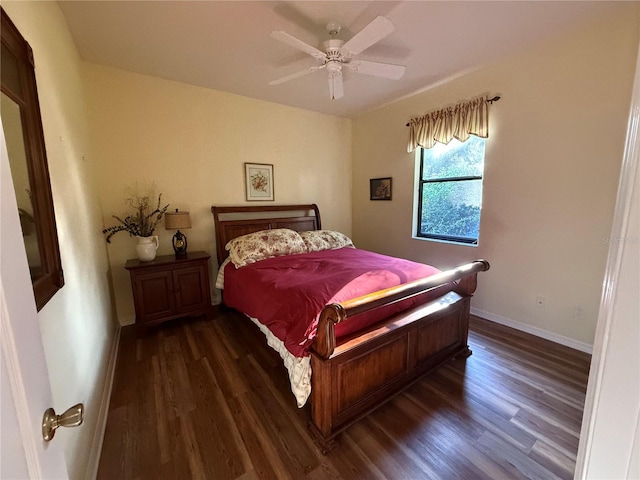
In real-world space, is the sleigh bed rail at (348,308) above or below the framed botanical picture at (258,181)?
below

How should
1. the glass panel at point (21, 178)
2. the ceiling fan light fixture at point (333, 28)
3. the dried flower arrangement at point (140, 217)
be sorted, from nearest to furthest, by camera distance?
1. the glass panel at point (21, 178)
2. the ceiling fan light fixture at point (333, 28)
3. the dried flower arrangement at point (140, 217)

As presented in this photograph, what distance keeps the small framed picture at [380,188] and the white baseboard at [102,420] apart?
3591 mm

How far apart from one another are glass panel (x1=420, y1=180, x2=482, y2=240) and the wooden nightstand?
9.24 ft

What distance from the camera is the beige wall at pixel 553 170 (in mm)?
2096

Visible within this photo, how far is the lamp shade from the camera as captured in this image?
2.88 metres

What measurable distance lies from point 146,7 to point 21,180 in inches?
62.4

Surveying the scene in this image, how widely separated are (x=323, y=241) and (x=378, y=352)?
6.38 ft

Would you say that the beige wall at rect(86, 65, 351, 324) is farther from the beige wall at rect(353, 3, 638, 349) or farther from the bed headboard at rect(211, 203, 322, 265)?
the beige wall at rect(353, 3, 638, 349)

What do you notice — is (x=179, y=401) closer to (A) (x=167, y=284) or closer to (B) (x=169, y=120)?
(A) (x=167, y=284)

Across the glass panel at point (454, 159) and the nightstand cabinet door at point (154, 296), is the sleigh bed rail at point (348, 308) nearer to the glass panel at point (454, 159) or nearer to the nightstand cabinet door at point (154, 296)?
the glass panel at point (454, 159)

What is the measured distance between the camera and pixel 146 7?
6.07ft

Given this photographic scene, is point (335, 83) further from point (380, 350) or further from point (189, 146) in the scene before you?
point (380, 350)

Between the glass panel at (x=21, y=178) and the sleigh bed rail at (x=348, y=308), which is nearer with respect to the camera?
the glass panel at (x=21, y=178)

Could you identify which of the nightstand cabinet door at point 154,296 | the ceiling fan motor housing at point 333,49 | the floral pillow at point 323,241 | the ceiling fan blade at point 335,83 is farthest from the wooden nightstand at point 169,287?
the ceiling fan motor housing at point 333,49
